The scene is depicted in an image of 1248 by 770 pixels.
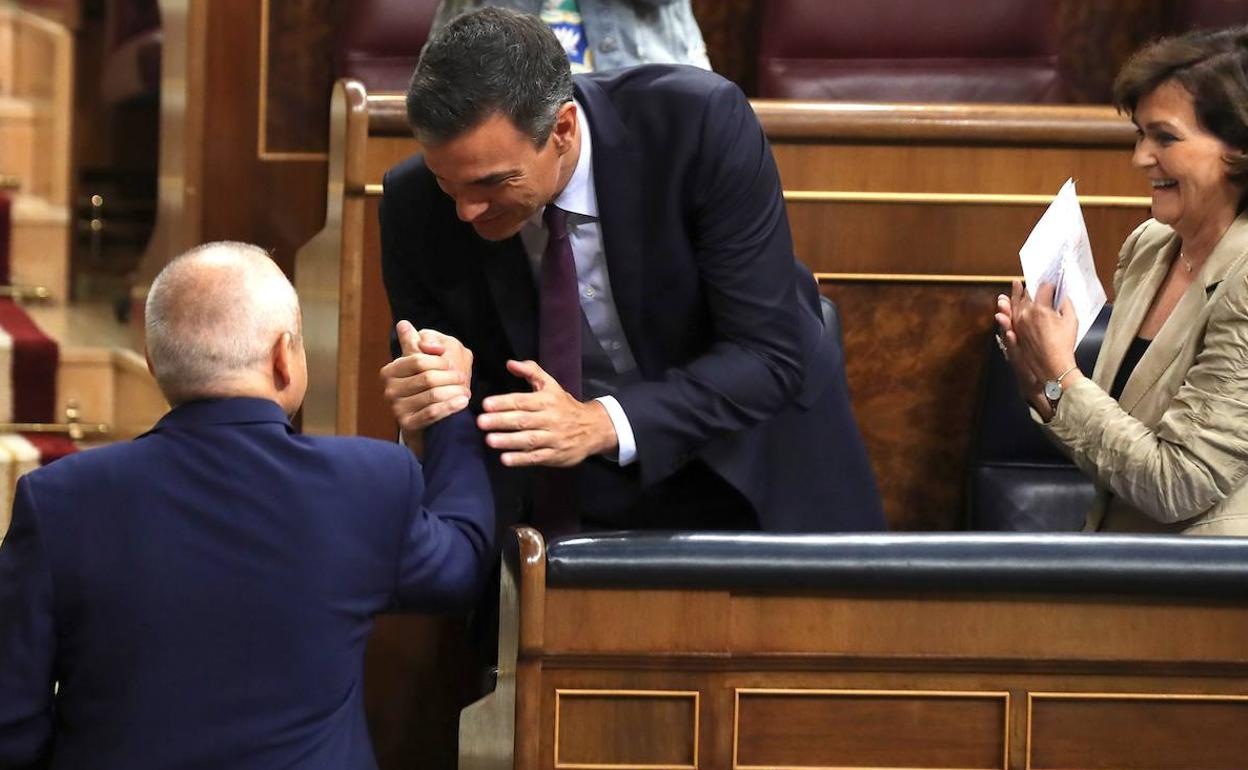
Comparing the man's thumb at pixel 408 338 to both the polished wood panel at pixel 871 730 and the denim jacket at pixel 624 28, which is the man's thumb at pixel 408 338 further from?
the denim jacket at pixel 624 28

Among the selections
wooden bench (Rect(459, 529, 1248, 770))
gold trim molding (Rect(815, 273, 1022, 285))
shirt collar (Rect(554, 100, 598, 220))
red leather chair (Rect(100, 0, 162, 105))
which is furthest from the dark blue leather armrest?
red leather chair (Rect(100, 0, 162, 105))

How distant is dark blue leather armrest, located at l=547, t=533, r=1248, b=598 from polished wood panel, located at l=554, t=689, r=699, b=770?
89 millimetres

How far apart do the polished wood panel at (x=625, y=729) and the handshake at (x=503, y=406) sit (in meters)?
0.22

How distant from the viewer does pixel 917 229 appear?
2.24 metres

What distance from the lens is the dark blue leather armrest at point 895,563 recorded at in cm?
126

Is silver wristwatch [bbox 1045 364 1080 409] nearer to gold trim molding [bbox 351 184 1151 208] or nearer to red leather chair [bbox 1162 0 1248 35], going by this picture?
gold trim molding [bbox 351 184 1151 208]

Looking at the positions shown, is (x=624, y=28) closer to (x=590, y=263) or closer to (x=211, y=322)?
(x=590, y=263)

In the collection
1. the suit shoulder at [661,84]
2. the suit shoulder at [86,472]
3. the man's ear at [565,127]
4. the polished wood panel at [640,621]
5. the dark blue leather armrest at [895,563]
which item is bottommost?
the polished wood panel at [640,621]

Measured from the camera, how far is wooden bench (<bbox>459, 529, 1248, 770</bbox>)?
4.17 feet

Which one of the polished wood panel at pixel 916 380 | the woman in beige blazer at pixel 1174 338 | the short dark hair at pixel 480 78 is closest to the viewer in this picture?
the short dark hair at pixel 480 78

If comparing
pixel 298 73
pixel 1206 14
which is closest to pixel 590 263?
pixel 298 73

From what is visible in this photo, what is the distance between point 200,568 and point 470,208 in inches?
16.3

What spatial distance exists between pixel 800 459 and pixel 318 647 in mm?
598

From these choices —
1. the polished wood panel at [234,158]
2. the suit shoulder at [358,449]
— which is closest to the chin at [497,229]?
the suit shoulder at [358,449]
